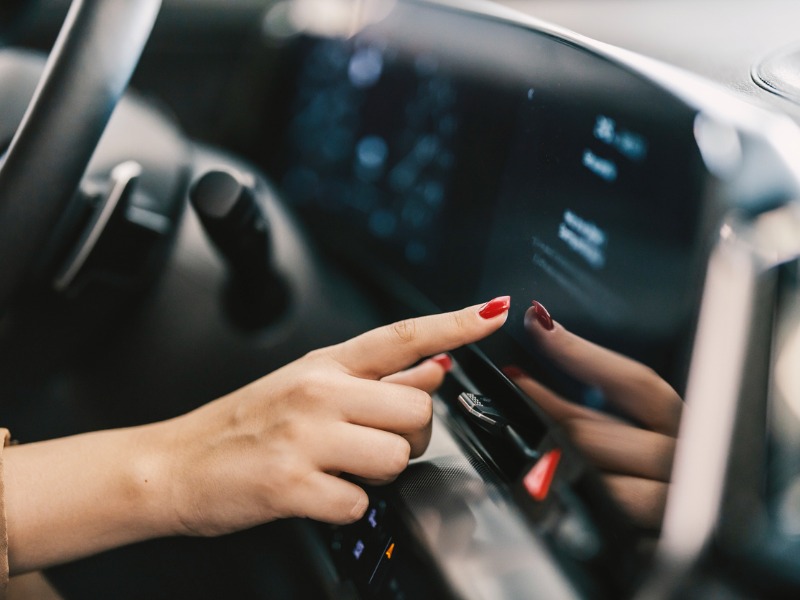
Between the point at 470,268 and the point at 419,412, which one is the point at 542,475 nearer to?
the point at 419,412

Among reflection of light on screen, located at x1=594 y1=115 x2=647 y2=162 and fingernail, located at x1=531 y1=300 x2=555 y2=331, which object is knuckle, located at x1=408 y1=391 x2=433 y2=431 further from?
reflection of light on screen, located at x1=594 y1=115 x2=647 y2=162

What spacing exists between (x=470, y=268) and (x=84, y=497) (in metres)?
0.33

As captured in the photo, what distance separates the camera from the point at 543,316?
52 centimetres

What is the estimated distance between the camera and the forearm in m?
0.58

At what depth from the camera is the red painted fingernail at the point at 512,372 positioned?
0.54 m

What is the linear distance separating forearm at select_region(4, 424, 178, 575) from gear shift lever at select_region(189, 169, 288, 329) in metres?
0.26

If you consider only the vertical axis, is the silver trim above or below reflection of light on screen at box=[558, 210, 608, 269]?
below

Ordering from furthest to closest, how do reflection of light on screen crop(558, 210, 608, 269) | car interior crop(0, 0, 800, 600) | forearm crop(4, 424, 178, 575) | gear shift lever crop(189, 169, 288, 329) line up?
1. gear shift lever crop(189, 169, 288, 329)
2. forearm crop(4, 424, 178, 575)
3. reflection of light on screen crop(558, 210, 608, 269)
4. car interior crop(0, 0, 800, 600)

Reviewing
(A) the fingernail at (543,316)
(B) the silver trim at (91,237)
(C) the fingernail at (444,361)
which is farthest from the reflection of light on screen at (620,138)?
(B) the silver trim at (91,237)

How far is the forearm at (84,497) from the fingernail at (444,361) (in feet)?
0.70

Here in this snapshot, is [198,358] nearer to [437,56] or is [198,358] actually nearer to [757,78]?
[437,56]

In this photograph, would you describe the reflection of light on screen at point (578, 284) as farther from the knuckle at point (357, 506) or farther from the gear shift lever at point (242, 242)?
the gear shift lever at point (242, 242)

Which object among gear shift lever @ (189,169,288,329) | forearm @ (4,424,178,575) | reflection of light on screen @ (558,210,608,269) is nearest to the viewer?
reflection of light on screen @ (558,210,608,269)

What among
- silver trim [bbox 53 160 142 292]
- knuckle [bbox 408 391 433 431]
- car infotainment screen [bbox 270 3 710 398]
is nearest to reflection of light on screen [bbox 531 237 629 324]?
car infotainment screen [bbox 270 3 710 398]
